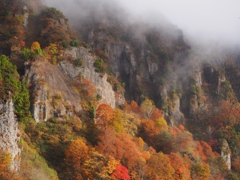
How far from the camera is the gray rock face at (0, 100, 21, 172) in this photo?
27875mm

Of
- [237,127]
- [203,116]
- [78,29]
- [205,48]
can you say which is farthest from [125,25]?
[237,127]

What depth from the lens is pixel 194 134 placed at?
83438 mm

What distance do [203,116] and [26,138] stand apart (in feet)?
235

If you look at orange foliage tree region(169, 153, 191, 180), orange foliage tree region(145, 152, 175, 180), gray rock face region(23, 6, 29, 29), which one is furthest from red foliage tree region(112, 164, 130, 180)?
gray rock face region(23, 6, 29, 29)

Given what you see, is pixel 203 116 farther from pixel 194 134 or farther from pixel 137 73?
pixel 137 73

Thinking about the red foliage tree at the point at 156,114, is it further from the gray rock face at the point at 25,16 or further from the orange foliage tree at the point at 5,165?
the orange foliage tree at the point at 5,165

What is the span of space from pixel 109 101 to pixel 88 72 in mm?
9357

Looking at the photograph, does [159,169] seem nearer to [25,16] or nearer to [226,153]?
[226,153]

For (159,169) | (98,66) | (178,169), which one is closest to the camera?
(159,169)

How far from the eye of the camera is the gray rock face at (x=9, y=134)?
27875 mm

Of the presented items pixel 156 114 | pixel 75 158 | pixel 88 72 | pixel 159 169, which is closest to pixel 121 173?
pixel 75 158

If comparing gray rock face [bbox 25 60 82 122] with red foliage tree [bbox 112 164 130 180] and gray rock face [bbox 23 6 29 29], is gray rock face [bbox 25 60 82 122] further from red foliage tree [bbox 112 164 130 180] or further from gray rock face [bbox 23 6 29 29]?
gray rock face [bbox 23 6 29 29]

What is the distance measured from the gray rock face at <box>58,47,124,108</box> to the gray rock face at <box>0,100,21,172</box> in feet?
102

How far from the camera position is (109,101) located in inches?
2596
